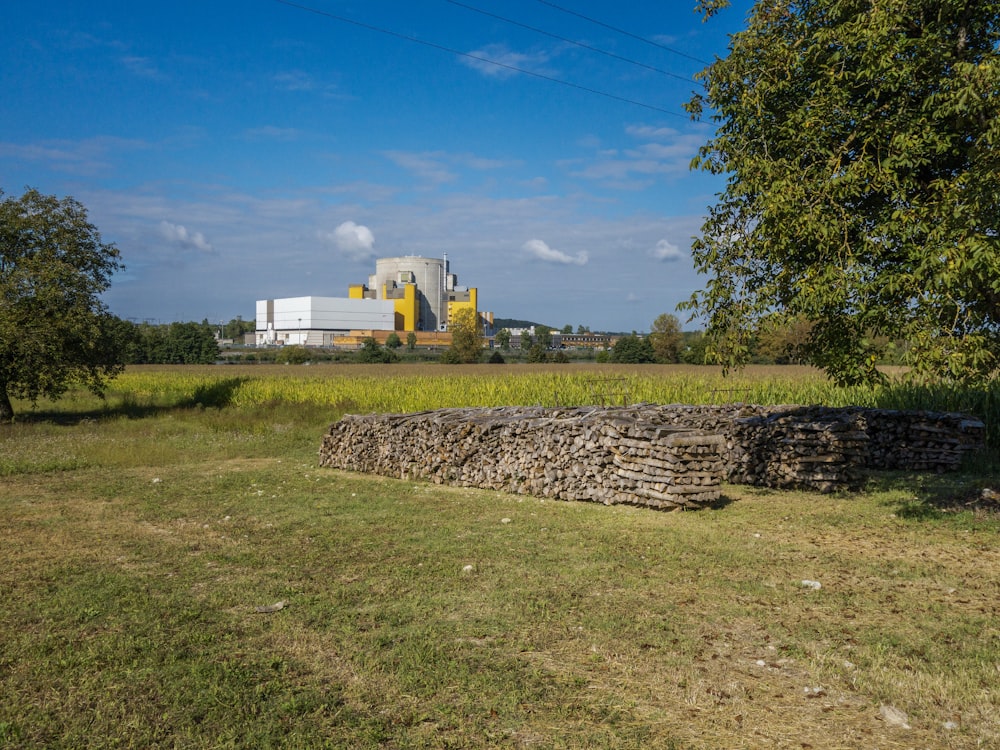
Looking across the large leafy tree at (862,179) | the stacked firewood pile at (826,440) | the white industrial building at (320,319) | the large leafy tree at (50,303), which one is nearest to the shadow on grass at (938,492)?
the stacked firewood pile at (826,440)

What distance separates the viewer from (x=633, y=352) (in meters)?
80.4

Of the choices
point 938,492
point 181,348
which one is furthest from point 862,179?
point 181,348

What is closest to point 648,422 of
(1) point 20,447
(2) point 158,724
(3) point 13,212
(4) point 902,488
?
(4) point 902,488

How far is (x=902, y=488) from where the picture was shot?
13742 mm

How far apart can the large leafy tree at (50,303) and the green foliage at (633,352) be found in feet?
193

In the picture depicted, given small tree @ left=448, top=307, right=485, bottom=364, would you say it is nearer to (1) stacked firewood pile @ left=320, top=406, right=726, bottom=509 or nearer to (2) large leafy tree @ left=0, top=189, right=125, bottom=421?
(2) large leafy tree @ left=0, top=189, right=125, bottom=421

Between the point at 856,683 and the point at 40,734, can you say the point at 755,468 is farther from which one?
the point at 40,734

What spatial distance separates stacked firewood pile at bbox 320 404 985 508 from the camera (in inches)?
477

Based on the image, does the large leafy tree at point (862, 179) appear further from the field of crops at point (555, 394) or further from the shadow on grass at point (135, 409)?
the shadow on grass at point (135, 409)

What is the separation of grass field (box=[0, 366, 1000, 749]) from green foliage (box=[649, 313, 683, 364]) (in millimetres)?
65286

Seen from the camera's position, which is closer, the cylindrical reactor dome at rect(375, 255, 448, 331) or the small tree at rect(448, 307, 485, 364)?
the small tree at rect(448, 307, 485, 364)

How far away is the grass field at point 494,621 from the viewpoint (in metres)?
4.80

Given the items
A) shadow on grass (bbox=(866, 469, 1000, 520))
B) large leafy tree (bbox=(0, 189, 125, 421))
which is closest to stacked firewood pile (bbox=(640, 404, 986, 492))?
shadow on grass (bbox=(866, 469, 1000, 520))

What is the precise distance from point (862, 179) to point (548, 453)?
673 centimetres
